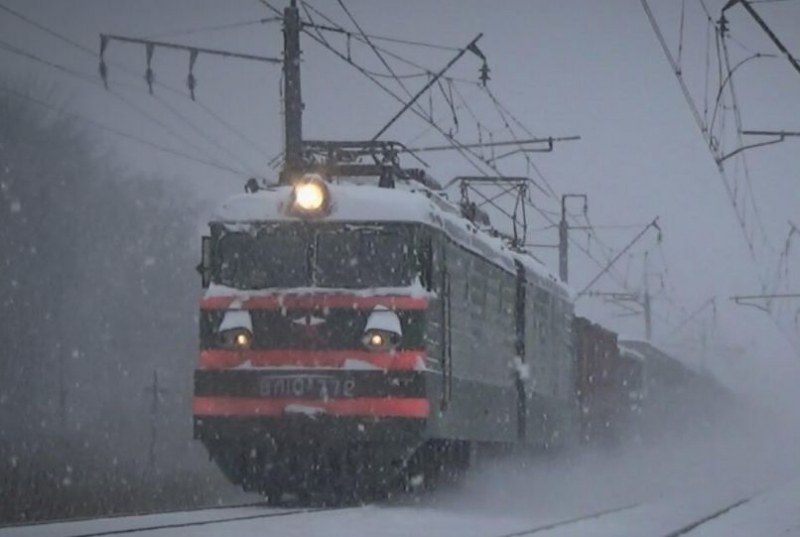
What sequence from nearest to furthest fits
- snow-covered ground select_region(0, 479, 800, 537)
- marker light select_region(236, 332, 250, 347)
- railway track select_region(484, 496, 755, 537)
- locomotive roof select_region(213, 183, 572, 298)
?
snow-covered ground select_region(0, 479, 800, 537) < railway track select_region(484, 496, 755, 537) < marker light select_region(236, 332, 250, 347) < locomotive roof select_region(213, 183, 572, 298)

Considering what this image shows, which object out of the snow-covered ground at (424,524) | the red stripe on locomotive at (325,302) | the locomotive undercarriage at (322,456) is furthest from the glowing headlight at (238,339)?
the snow-covered ground at (424,524)

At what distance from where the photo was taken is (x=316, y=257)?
14.3 metres

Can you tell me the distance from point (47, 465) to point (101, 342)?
74.2 ft

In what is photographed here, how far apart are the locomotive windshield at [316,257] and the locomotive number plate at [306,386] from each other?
950mm

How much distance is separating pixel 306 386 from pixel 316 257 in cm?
132

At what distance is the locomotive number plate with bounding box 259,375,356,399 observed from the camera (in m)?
13.8

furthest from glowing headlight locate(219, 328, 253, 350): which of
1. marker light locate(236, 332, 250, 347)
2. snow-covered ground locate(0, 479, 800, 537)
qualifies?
snow-covered ground locate(0, 479, 800, 537)

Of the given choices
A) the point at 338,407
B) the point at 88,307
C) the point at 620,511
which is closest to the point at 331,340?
the point at 338,407

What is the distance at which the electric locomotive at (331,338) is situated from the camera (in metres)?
13.8

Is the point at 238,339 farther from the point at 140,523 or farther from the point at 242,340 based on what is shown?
the point at 140,523

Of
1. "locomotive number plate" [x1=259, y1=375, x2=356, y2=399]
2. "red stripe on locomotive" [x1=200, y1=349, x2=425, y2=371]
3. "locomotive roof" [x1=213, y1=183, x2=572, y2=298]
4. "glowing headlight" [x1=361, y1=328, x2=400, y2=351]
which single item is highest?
"locomotive roof" [x1=213, y1=183, x2=572, y2=298]

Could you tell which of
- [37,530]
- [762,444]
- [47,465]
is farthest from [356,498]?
[762,444]

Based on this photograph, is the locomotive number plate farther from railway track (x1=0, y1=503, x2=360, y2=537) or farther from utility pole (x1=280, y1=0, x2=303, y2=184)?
utility pole (x1=280, y1=0, x2=303, y2=184)

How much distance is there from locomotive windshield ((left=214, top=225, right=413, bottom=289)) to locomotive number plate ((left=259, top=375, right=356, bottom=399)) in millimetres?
950
